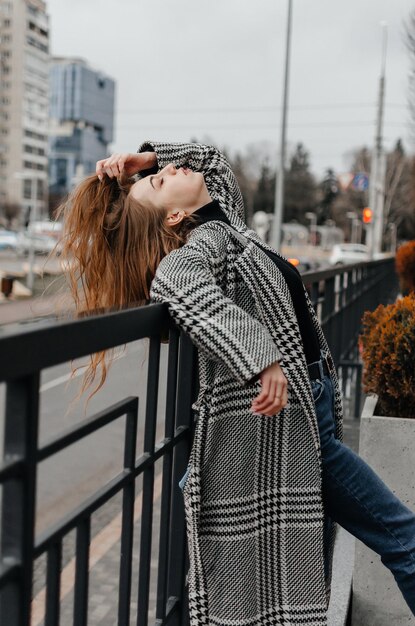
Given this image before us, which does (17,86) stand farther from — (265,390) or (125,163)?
(265,390)

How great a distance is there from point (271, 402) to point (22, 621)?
2.50 feet

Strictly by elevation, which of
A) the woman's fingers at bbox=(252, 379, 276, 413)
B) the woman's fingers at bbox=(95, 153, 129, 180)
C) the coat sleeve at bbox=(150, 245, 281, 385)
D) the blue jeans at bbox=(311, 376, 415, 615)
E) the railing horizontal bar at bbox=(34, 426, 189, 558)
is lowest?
the blue jeans at bbox=(311, 376, 415, 615)

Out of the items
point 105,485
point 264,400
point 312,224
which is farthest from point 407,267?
point 312,224

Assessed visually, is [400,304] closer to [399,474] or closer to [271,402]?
[399,474]

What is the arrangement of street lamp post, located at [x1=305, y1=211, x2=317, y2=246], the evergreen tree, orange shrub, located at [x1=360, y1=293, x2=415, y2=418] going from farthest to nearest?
the evergreen tree < street lamp post, located at [x1=305, y1=211, x2=317, y2=246] < orange shrub, located at [x1=360, y1=293, x2=415, y2=418]

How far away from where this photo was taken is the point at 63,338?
1.33 meters

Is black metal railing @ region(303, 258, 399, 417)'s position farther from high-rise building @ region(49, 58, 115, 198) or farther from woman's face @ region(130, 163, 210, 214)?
high-rise building @ region(49, 58, 115, 198)

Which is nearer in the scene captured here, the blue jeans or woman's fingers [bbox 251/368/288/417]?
woman's fingers [bbox 251/368/288/417]

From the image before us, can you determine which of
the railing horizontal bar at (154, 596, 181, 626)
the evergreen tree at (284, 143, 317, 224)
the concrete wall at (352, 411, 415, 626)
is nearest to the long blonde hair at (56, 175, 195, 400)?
the railing horizontal bar at (154, 596, 181, 626)

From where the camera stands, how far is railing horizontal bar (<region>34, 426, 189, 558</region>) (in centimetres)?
139

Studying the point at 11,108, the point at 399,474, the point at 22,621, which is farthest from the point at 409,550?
the point at 11,108

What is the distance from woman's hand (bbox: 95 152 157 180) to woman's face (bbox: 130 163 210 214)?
0.12 m

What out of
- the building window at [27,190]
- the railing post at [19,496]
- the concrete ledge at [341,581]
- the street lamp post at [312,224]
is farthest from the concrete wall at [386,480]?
the building window at [27,190]

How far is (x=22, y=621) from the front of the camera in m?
1.28
